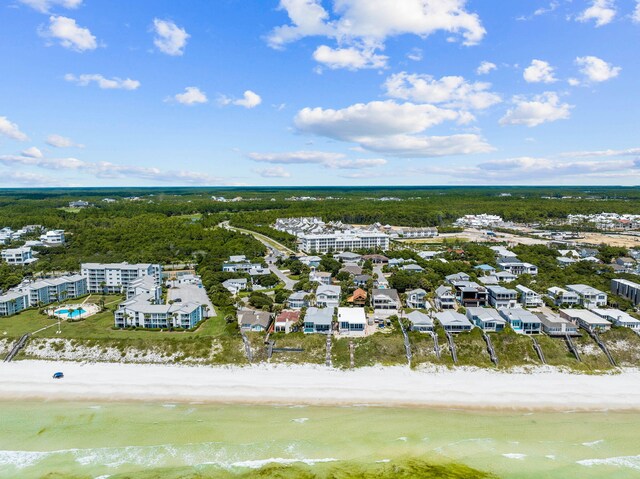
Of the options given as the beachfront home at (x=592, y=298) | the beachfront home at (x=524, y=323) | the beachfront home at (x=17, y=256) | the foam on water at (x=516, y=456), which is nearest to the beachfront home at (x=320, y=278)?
the beachfront home at (x=524, y=323)

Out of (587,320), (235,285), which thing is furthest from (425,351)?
(235,285)

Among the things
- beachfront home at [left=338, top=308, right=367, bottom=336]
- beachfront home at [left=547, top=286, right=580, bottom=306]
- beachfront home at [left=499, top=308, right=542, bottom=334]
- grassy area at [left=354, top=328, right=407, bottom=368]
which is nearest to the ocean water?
grassy area at [left=354, top=328, right=407, bottom=368]

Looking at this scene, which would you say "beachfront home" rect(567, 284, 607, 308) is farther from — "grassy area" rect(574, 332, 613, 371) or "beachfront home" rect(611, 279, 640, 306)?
"grassy area" rect(574, 332, 613, 371)

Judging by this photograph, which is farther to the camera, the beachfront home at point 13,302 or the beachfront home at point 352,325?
the beachfront home at point 13,302

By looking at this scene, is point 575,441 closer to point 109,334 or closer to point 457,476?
point 457,476

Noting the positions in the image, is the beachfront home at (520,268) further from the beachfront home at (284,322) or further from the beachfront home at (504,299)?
the beachfront home at (284,322)

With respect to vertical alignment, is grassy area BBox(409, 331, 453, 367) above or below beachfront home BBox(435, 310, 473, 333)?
below
